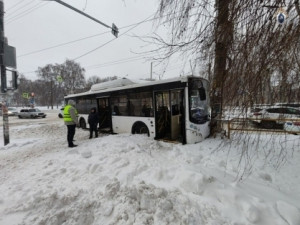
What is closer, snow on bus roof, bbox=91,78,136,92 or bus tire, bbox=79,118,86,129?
snow on bus roof, bbox=91,78,136,92

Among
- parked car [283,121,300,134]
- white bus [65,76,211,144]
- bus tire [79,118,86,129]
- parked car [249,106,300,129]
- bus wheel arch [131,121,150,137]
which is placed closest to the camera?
parked car [249,106,300,129]

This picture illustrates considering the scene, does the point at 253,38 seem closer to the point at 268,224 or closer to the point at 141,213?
the point at 268,224

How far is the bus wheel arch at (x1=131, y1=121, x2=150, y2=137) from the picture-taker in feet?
28.1

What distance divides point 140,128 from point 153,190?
5.42 m

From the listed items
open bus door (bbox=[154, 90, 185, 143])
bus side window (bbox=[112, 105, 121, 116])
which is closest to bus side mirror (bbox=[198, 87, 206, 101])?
open bus door (bbox=[154, 90, 185, 143])

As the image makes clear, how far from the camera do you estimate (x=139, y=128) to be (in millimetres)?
8938

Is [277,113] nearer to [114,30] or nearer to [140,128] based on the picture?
[140,128]

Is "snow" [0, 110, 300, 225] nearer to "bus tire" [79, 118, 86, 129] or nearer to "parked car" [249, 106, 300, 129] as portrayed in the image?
"parked car" [249, 106, 300, 129]

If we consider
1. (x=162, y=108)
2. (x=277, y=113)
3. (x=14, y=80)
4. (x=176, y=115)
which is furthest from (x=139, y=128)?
(x=277, y=113)

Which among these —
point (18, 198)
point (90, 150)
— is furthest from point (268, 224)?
point (90, 150)

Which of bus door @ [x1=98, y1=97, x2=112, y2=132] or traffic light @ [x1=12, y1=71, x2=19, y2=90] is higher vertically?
traffic light @ [x1=12, y1=71, x2=19, y2=90]

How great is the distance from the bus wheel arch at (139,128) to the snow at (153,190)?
276 centimetres

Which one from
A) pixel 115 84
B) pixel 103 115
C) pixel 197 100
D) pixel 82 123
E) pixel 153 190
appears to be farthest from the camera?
pixel 82 123

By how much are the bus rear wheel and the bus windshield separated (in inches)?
90.3
